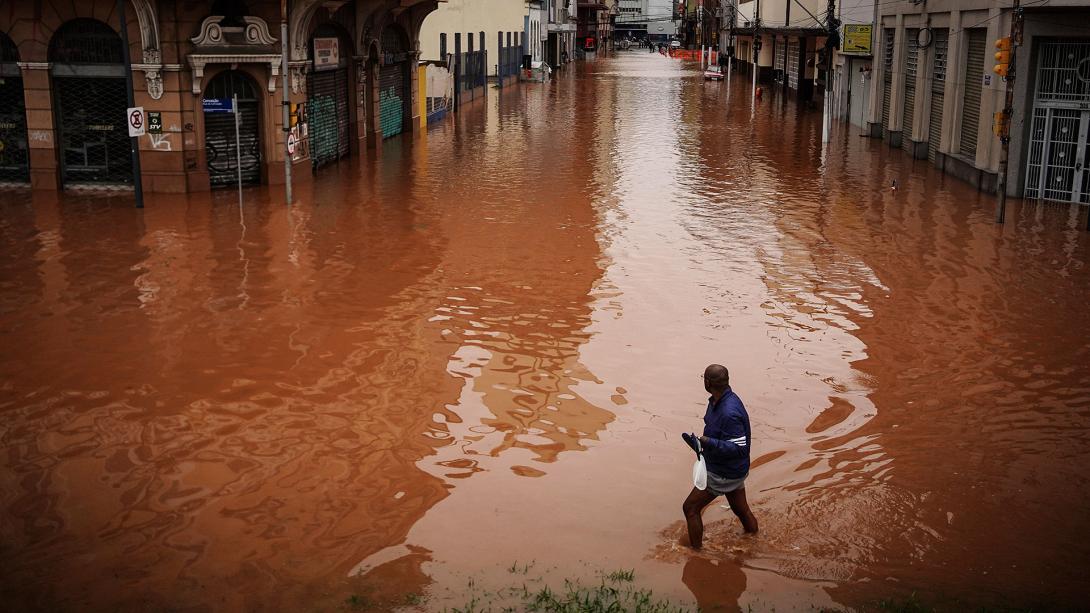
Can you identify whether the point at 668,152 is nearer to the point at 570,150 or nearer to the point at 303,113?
the point at 570,150

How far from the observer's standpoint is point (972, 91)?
28.0m

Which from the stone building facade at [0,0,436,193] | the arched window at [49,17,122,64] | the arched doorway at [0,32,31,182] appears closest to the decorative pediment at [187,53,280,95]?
the stone building facade at [0,0,436,193]

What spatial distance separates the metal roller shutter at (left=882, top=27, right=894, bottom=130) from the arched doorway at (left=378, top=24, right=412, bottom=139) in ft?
56.7

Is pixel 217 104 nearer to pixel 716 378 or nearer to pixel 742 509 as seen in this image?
pixel 716 378

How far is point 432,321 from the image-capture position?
569 inches

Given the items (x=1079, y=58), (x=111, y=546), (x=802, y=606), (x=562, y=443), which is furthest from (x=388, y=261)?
(x=1079, y=58)

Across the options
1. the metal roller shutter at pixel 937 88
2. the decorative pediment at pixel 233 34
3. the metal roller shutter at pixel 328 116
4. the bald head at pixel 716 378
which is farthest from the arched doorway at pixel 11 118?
the metal roller shutter at pixel 937 88

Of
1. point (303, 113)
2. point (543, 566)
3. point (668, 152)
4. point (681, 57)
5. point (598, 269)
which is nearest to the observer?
point (543, 566)

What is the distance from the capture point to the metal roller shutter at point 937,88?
102ft

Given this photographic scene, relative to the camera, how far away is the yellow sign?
133 feet

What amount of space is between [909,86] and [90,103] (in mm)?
25321

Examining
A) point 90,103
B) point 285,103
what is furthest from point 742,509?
point 90,103

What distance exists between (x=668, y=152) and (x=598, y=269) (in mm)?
17474

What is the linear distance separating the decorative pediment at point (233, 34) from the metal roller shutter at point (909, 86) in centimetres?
2045
